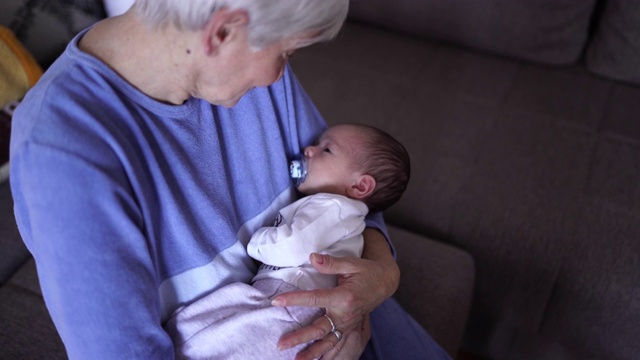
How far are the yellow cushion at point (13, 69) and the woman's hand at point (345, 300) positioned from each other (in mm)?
1119

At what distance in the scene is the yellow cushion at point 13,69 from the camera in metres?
1.44

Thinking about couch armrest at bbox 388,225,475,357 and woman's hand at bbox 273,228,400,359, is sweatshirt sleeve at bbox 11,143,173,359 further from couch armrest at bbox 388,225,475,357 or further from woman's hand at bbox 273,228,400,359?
couch armrest at bbox 388,225,475,357

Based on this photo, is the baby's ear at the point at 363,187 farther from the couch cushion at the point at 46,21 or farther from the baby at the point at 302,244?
the couch cushion at the point at 46,21

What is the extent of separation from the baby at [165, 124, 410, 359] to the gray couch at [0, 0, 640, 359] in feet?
0.99

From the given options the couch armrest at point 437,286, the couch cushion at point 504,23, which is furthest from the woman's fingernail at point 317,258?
the couch cushion at point 504,23

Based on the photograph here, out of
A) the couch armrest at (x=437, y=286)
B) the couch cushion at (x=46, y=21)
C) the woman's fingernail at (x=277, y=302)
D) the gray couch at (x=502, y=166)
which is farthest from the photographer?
the couch cushion at (x=46, y=21)

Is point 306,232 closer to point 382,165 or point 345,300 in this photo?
point 345,300

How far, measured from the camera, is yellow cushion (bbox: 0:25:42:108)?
144 centimetres

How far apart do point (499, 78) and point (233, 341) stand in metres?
1.48

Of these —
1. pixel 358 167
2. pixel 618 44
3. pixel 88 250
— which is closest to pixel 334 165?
pixel 358 167

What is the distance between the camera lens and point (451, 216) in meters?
1.53

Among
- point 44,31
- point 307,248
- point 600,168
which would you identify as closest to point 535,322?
point 600,168

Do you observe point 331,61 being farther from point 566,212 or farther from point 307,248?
point 307,248

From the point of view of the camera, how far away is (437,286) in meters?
1.30
